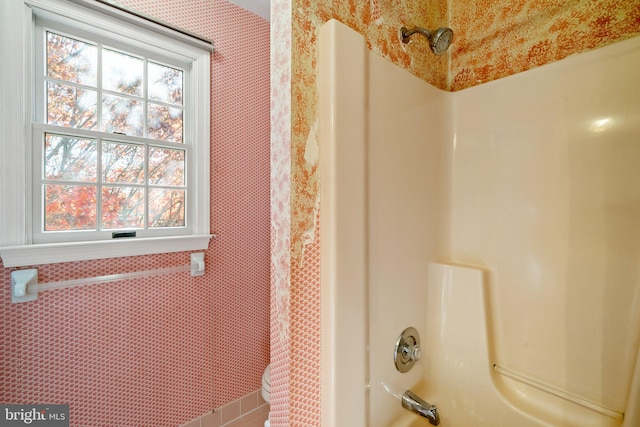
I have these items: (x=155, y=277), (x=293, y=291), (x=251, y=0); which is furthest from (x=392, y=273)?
(x=251, y=0)

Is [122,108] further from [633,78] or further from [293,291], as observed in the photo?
[633,78]

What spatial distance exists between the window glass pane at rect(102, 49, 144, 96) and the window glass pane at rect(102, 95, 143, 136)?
57mm

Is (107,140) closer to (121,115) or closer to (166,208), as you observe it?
(121,115)

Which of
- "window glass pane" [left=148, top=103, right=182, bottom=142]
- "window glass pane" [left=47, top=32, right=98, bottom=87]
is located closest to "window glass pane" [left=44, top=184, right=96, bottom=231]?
"window glass pane" [left=148, top=103, right=182, bottom=142]

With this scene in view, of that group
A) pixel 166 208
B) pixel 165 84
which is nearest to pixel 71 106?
pixel 165 84

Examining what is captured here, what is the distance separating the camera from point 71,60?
129 centimetres

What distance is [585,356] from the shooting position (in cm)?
76

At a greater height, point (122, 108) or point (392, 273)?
point (122, 108)

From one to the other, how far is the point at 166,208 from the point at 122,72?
0.81 metres

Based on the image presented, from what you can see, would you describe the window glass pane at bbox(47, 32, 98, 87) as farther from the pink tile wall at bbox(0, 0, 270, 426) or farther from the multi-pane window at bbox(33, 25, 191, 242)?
the pink tile wall at bbox(0, 0, 270, 426)

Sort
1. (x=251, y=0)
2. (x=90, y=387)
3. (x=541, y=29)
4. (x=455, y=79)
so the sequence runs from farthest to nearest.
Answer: (x=251, y=0) → (x=90, y=387) → (x=455, y=79) → (x=541, y=29)

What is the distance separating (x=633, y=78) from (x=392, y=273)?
89 centimetres

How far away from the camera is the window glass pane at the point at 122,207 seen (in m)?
1.37

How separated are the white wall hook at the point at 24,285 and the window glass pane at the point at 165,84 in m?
1.09
